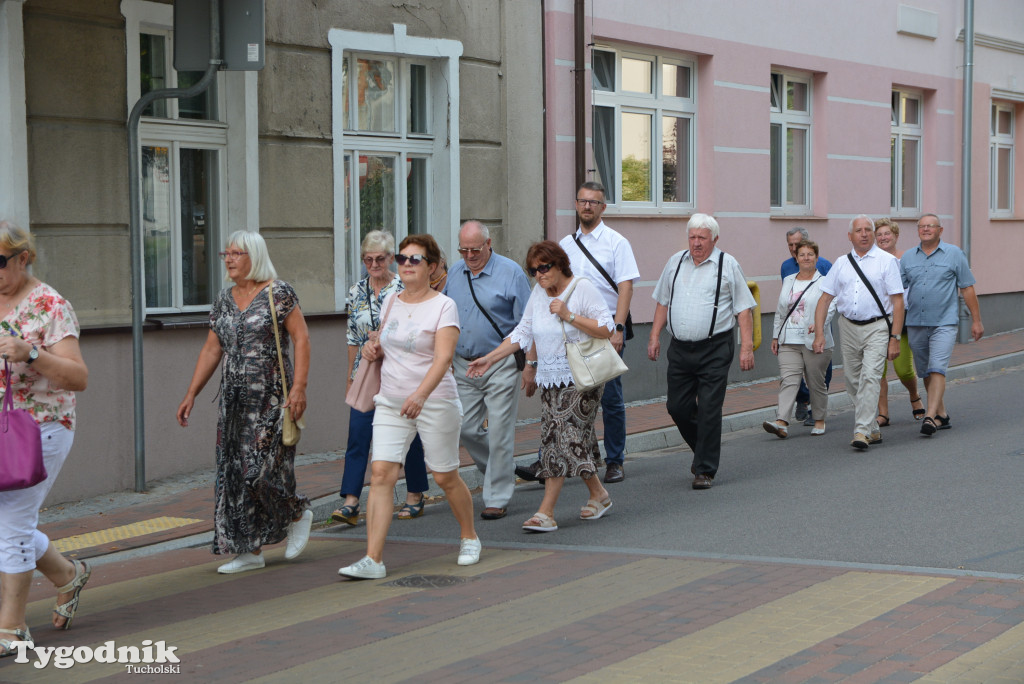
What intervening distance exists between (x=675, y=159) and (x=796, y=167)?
2.74 metres

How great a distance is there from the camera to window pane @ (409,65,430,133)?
12.3 metres

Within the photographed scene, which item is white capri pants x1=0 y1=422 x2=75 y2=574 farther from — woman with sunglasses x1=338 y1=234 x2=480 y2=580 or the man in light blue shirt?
the man in light blue shirt

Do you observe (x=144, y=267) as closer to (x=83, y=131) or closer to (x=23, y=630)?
(x=83, y=131)

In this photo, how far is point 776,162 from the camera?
55.4ft

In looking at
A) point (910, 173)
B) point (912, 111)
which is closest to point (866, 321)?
point (910, 173)

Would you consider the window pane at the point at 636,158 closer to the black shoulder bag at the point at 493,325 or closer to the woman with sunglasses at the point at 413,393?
the black shoulder bag at the point at 493,325

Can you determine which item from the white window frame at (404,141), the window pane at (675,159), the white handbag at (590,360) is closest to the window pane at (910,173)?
the window pane at (675,159)

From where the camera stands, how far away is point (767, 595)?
6.13m

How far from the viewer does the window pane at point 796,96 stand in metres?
17.0

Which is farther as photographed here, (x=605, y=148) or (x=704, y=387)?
(x=605, y=148)

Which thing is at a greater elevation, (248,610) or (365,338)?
(365,338)

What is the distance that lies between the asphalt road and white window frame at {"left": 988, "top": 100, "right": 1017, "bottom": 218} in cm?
1131

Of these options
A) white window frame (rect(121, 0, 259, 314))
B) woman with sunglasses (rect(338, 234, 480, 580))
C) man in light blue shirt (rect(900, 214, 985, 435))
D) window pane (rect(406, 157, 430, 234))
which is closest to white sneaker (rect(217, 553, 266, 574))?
woman with sunglasses (rect(338, 234, 480, 580))

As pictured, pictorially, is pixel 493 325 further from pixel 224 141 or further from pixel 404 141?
pixel 404 141
